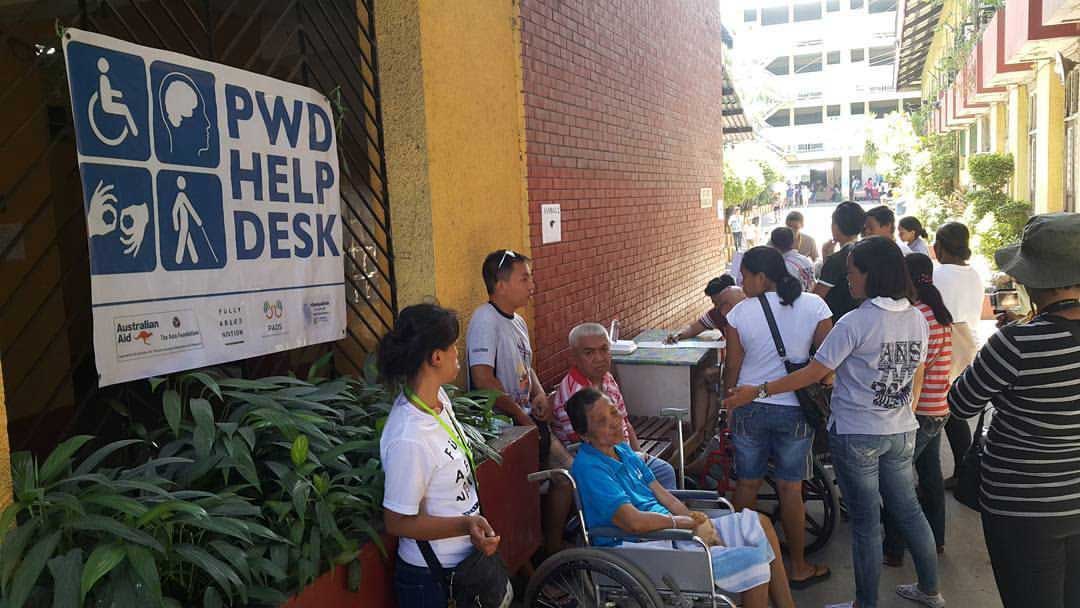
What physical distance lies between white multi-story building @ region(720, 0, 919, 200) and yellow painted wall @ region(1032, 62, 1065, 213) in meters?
46.9

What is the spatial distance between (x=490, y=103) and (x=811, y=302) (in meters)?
2.36

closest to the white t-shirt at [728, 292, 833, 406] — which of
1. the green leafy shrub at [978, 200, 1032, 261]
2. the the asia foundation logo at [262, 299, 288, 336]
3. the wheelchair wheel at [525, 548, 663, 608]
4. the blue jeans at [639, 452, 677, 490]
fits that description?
the blue jeans at [639, 452, 677, 490]

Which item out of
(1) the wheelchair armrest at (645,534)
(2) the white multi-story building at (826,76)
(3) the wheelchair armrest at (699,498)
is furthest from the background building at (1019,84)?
(2) the white multi-story building at (826,76)

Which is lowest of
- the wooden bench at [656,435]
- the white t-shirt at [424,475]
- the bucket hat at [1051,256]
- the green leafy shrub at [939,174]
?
the wooden bench at [656,435]

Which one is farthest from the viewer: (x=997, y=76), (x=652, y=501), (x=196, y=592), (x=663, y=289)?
(x=997, y=76)

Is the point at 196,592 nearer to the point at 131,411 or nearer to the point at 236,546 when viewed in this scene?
the point at 236,546

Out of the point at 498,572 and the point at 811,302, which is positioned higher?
the point at 811,302

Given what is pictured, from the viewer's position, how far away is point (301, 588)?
2396 mm

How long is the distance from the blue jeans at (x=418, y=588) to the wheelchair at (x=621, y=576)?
0.71m

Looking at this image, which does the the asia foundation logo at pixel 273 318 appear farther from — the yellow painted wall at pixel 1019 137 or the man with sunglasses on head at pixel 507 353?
the yellow painted wall at pixel 1019 137

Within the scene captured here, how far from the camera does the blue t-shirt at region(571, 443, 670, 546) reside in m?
3.61

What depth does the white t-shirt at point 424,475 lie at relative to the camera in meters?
2.60

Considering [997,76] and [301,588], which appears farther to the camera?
[997,76]

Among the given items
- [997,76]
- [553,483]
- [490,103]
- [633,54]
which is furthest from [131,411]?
[997,76]
